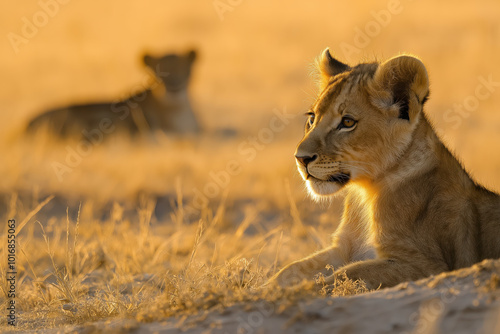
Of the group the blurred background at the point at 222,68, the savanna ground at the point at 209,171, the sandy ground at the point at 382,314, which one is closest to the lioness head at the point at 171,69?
the blurred background at the point at 222,68

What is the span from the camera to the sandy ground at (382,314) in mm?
3209

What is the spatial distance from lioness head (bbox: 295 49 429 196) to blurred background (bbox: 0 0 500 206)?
77cm

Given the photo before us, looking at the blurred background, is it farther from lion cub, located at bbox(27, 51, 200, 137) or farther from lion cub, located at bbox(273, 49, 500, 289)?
lion cub, located at bbox(273, 49, 500, 289)

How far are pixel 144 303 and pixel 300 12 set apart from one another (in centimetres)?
2964

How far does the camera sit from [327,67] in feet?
18.4

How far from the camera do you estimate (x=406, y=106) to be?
4.90m

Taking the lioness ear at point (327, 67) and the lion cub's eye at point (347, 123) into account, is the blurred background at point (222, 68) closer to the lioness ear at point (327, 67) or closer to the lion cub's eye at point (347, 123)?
the lioness ear at point (327, 67)

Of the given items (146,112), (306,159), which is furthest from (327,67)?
(146,112)

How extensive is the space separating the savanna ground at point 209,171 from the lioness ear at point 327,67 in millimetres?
395

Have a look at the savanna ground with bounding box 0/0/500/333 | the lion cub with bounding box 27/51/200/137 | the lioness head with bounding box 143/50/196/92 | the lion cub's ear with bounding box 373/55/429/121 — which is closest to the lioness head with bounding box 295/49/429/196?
the lion cub's ear with bounding box 373/55/429/121

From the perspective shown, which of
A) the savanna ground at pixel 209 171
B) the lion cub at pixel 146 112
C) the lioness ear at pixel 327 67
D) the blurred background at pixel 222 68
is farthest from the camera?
the lion cub at pixel 146 112

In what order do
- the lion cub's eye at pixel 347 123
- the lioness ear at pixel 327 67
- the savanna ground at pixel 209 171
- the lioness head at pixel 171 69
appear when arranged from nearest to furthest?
the savanna ground at pixel 209 171
the lion cub's eye at pixel 347 123
the lioness ear at pixel 327 67
the lioness head at pixel 171 69

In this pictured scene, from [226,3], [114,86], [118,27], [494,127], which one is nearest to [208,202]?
[494,127]

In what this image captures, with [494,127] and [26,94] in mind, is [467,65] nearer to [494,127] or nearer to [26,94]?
[494,127]
